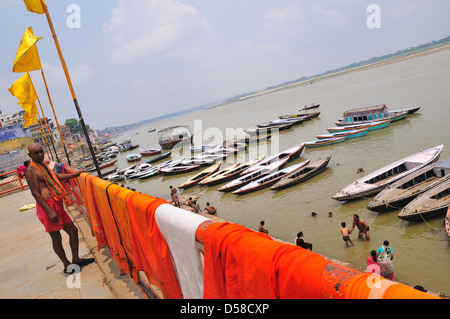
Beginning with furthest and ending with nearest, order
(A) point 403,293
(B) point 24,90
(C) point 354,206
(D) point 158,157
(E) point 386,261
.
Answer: (D) point 158,157 < (C) point 354,206 < (B) point 24,90 < (E) point 386,261 < (A) point 403,293

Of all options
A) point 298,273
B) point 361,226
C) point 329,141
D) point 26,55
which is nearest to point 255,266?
point 298,273

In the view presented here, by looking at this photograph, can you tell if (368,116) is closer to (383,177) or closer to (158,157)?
(383,177)

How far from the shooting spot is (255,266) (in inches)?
62.5

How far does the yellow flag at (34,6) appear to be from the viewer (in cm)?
709

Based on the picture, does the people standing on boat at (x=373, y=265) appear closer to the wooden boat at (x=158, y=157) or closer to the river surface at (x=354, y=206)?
the river surface at (x=354, y=206)

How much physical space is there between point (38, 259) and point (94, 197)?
298cm

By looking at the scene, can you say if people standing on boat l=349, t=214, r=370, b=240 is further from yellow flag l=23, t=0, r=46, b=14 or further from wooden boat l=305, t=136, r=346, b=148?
wooden boat l=305, t=136, r=346, b=148

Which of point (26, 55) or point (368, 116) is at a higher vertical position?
point (26, 55)

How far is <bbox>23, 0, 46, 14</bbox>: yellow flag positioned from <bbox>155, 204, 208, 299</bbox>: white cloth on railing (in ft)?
24.7

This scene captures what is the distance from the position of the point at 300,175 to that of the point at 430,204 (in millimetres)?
9048

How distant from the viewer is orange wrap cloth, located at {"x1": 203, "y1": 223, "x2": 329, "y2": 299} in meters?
1.38

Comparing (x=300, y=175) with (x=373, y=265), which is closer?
(x=373, y=265)

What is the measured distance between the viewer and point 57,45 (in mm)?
7094
